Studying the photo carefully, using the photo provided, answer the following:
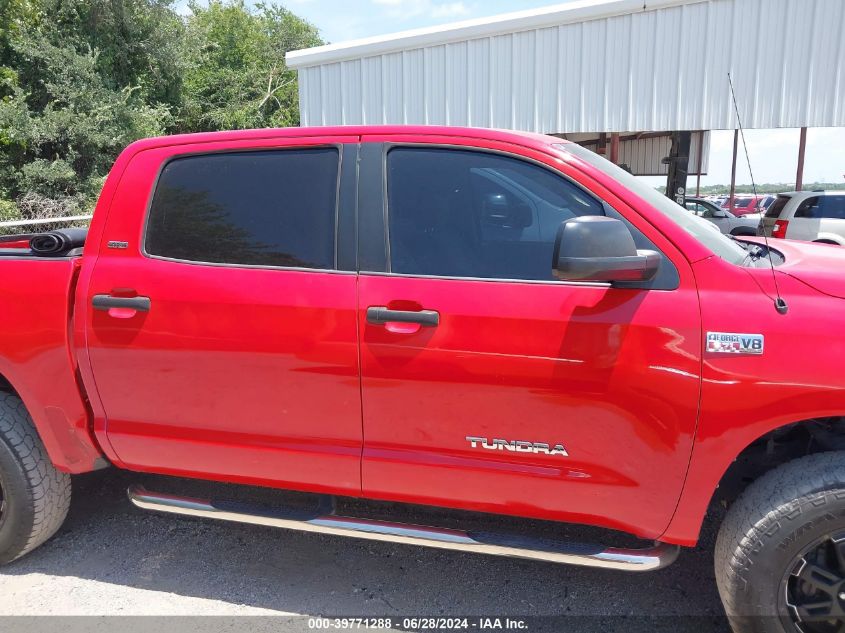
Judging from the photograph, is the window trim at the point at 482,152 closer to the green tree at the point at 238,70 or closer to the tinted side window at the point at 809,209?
the tinted side window at the point at 809,209

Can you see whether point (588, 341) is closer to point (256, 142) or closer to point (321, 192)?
point (321, 192)

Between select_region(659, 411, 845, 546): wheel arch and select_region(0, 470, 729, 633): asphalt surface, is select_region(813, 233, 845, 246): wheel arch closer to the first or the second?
select_region(0, 470, 729, 633): asphalt surface

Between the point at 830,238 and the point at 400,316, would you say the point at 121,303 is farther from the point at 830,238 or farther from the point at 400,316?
the point at 830,238

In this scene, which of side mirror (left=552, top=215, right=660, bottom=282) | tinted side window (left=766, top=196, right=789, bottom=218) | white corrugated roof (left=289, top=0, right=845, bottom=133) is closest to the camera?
side mirror (left=552, top=215, right=660, bottom=282)

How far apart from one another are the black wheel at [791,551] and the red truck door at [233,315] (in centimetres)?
141

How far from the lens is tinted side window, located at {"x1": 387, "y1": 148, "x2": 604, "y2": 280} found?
237 centimetres

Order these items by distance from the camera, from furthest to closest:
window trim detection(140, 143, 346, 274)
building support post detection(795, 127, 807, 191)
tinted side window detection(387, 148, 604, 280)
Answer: building support post detection(795, 127, 807, 191) < window trim detection(140, 143, 346, 274) < tinted side window detection(387, 148, 604, 280)

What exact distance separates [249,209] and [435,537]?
5.03 feet

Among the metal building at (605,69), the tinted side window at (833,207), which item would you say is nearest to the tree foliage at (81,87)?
the metal building at (605,69)

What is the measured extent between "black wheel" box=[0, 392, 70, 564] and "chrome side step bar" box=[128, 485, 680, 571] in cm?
42

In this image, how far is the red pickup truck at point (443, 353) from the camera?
6.89 feet

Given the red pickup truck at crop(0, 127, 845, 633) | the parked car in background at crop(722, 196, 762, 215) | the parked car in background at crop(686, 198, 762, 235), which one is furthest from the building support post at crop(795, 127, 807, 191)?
the red pickup truck at crop(0, 127, 845, 633)

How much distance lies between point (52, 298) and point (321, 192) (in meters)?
1.26

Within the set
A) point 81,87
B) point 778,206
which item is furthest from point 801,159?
point 81,87
